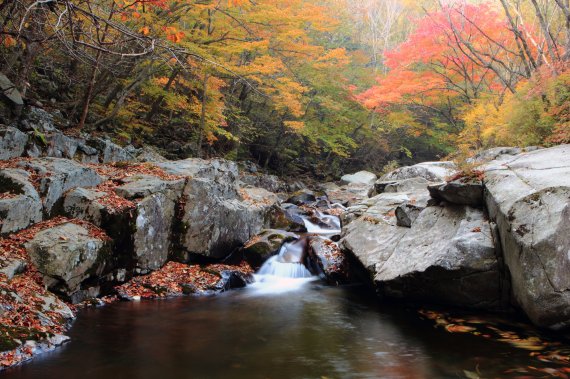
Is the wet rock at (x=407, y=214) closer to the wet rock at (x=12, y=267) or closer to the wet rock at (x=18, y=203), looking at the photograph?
the wet rock at (x=12, y=267)

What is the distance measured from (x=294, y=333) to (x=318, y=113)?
777 inches

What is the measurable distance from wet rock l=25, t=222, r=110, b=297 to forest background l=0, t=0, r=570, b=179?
3.14m

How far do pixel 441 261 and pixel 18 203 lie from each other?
725 centimetres

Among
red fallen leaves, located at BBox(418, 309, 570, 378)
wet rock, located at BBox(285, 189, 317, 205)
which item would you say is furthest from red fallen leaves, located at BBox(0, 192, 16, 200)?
wet rock, located at BBox(285, 189, 317, 205)

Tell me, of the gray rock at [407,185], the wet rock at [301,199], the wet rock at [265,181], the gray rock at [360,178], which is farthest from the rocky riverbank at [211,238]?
the gray rock at [360,178]

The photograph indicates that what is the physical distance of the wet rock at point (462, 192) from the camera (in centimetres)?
713

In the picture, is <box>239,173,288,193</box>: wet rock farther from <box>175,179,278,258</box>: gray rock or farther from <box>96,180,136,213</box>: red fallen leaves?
<box>96,180,136,213</box>: red fallen leaves

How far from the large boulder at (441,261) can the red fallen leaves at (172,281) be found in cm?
329

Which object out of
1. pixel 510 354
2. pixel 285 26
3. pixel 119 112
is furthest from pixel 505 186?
pixel 119 112

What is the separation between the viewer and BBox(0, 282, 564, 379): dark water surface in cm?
464

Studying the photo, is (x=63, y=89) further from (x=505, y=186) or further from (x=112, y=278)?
(x=505, y=186)

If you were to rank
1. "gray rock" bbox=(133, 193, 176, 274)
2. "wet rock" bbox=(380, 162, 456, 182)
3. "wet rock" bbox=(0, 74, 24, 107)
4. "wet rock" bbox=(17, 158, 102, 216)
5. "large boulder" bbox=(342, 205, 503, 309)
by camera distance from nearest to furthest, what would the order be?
"large boulder" bbox=(342, 205, 503, 309)
"wet rock" bbox=(17, 158, 102, 216)
"gray rock" bbox=(133, 193, 176, 274)
"wet rock" bbox=(0, 74, 24, 107)
"wet rock" bbox=(380, 162, 456, 182)

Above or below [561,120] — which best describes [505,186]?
below

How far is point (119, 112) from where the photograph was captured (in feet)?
46.1
